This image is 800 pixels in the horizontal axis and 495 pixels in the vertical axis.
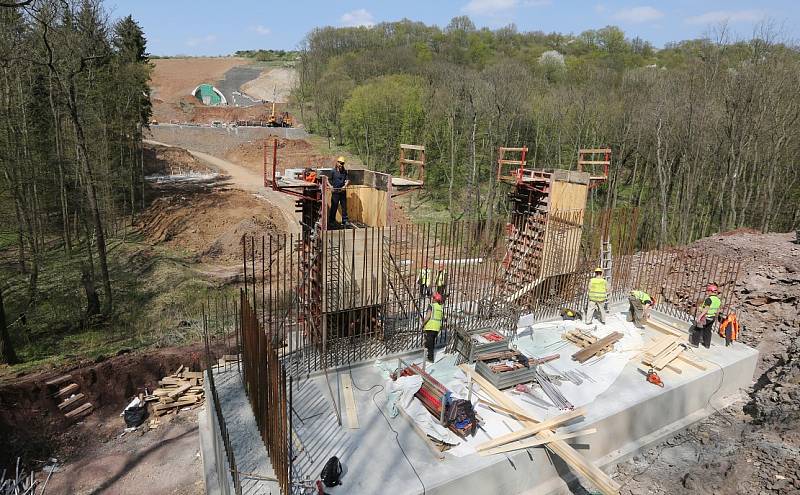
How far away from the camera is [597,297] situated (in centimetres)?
1166

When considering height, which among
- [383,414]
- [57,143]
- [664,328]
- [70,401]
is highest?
[57,143]

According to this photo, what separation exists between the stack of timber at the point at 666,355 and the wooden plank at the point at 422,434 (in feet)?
17.7

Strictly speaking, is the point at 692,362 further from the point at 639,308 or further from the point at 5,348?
the point at 5,348

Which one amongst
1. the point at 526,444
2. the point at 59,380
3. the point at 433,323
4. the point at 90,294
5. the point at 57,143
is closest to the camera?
the point at 526,444

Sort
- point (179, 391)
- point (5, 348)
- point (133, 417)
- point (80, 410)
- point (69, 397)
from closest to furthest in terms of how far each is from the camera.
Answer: point (133, 417) → point (80, 410) → point (69, 397) → point (179, 391) → point (5, 348)

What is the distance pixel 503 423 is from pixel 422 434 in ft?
4.69

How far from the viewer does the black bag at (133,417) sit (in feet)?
36.0

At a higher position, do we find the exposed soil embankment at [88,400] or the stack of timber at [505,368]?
the stack of timber at [505,368]

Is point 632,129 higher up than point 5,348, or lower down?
higher up

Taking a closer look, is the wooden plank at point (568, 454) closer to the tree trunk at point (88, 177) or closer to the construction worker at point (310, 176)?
the construction worker at point (310, 176)

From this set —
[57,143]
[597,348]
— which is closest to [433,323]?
[597,348]

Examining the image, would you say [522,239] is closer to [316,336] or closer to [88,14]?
[316,336]

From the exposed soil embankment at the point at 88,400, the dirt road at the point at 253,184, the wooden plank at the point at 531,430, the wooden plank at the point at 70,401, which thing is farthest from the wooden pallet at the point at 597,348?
the dirt road at the point at 253,184

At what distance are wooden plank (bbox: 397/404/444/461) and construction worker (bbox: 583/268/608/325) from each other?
20.1 ft
